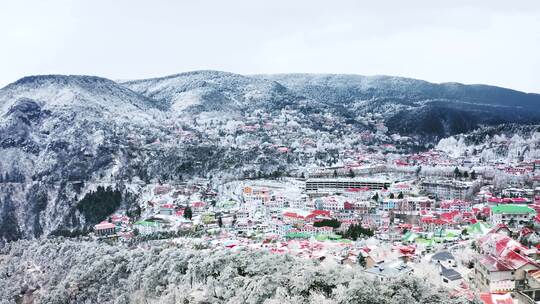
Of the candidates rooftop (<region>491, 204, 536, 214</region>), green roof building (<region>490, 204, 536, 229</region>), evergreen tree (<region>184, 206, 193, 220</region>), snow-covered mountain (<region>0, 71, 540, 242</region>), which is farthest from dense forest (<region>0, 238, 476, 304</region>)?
snow-covered mountain (<region>0, 71, 540, 242</region>)

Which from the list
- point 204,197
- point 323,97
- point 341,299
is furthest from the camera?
point 323,97

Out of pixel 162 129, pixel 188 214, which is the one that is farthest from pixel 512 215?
pixel 162 129

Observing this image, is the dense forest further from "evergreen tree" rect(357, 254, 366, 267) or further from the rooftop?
the rooftop

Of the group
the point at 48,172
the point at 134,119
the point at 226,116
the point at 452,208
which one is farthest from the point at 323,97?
the point at 452,208

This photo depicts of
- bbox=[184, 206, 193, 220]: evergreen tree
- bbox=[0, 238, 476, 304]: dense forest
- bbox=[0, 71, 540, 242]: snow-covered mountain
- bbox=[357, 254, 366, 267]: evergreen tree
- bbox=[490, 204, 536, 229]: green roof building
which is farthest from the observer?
bbox=[0, 71, 540, 242]: snow-covered mountain

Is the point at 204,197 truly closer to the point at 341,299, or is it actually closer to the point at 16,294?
the point at 16,294

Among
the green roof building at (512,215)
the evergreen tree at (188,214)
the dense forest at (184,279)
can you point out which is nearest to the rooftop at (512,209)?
the green roof building at (512,215)

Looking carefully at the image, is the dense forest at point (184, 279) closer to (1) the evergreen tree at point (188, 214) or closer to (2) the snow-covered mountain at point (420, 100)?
(1) the evergreen tree at point (188, 214)

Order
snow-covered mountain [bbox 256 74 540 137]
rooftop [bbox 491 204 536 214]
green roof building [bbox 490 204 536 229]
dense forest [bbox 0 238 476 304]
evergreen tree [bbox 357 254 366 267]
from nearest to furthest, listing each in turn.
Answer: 1. dense forest [bbox 0 238 476 304]
2. evergreen tree [bbox 357 254 366 267]
3. green roof building [bbox 490 204 536 229]
4. rooftop [bbox 491 204 536 214]
5. snow-covered mountain [bbox 256 74 540 137]
